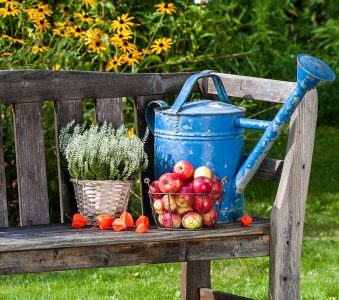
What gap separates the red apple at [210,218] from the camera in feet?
10.6

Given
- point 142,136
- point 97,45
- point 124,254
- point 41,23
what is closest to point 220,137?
point 142,136

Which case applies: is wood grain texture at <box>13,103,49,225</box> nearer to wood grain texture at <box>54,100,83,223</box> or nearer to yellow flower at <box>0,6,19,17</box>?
wood grain texture at <box>54,100,83,223</box>

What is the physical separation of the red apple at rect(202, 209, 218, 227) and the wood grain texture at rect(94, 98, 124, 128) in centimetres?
61

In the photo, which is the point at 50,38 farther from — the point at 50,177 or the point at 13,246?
the point at 13,246

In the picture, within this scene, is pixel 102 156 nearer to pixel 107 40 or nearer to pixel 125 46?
pixel 125 46

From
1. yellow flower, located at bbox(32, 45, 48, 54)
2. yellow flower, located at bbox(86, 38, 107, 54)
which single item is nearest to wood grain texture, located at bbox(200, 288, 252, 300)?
yellow flower, located at bbox(86, 38, 107, 54)

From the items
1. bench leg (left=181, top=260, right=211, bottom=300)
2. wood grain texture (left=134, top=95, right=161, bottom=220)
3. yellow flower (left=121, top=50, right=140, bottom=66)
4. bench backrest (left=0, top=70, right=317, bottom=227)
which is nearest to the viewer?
bench backrest (left=0, top=70, right=317, bottom=227)

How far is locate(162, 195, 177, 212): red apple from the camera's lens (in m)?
3.17

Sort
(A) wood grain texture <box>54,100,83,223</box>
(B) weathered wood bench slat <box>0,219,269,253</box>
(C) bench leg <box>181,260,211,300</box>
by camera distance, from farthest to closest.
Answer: (C) bench leg <box>181,260,211,300</box> < (A) wood grain texture <box>54,100,83,223</box> < (B) weathered wood bench slat <box>0,219,269,253</box>

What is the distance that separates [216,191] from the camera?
10.5 ft

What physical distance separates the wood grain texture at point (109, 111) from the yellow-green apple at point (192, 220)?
1.96ft

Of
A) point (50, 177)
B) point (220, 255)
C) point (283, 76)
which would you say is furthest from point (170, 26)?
point (283, 76)

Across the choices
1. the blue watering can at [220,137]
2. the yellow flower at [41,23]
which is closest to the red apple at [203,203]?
the blue watering can at [220,137]

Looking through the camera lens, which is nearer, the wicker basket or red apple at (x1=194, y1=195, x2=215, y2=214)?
red apple at (x1=194, y1=195, x2=215, y2=214)
